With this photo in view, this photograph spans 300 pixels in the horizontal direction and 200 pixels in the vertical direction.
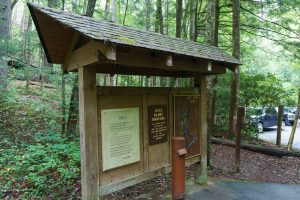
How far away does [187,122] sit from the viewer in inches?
206

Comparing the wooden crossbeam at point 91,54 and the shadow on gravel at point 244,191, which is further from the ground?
the wooden crossbeam at point 91,54

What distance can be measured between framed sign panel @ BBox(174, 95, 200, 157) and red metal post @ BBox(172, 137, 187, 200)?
3.65 feet

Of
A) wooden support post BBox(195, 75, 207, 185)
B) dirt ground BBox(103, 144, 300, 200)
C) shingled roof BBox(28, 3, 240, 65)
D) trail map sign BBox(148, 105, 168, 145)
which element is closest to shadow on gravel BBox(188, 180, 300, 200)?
wooden support post BBox(195, 75, 207, 185)

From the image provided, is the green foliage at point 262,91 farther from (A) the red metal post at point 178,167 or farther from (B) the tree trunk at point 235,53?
(A) the red metal post at point 178,167

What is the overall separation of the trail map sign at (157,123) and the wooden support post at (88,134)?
3.82ft

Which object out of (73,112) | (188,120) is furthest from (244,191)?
(73,112)

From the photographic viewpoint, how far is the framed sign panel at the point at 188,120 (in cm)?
501

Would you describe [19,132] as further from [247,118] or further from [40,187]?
[247,118]

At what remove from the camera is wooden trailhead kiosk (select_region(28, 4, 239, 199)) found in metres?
3.47

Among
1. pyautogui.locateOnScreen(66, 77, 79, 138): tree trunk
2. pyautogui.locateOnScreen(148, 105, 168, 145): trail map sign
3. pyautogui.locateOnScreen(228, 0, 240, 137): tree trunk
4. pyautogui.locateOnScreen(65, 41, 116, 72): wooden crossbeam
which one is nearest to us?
pyautogui.locateOnScreen(65, 41, 116, 72): wooden crossbeam

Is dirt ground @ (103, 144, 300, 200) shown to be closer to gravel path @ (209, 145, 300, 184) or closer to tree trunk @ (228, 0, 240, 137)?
gravel path @ (209, 145, 300, 184)

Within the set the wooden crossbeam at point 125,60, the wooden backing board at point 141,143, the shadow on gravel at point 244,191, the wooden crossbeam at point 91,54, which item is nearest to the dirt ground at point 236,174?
the shadow on gravel at point 244,191

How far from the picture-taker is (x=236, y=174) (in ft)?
22.4

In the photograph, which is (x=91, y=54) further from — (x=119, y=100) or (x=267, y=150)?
(x=267, y=150)
